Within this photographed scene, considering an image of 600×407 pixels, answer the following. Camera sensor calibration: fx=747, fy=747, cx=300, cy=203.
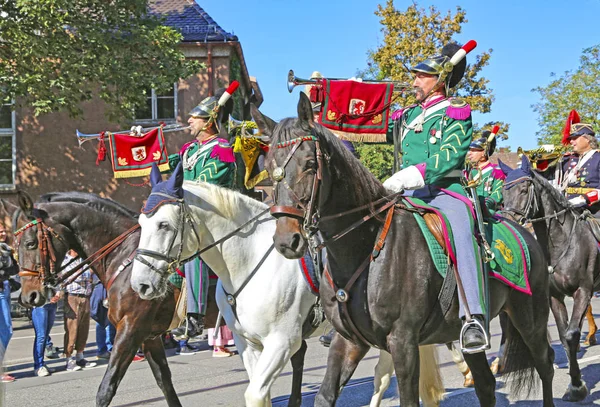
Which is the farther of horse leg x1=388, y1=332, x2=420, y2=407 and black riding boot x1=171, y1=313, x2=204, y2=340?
black riding boot x1=171, y1=313, x2=204, y2=340

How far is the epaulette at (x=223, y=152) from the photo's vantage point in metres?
7.32

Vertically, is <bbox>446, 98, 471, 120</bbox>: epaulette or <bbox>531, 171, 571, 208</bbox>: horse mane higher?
<bbox>446, 98, 471, 120</bbox>: epaulette

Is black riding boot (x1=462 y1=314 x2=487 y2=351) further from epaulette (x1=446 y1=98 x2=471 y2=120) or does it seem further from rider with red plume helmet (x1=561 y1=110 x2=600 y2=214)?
rider with red plume helmet (x1=561 y1=110 x2=600 y2=214)

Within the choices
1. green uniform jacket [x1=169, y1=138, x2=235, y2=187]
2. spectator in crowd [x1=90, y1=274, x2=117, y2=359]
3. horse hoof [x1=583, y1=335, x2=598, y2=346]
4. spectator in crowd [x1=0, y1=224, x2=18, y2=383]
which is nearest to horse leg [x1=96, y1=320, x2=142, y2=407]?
green uniform jacket [x1=169, y1=138, x2=235, y2=187]

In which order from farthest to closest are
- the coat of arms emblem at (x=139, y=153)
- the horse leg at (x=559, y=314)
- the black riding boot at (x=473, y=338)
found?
the horse leg at (x=559, y=314)
the coat of arms emblem at (x=139, y=153)
the black riding boot at (x=473, y=338)

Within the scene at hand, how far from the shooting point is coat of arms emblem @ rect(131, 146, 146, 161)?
930 centimetres

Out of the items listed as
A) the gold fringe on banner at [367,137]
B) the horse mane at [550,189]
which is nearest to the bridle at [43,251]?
the gold fringe on banner at [367,137]

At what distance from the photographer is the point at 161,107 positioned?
25.8m

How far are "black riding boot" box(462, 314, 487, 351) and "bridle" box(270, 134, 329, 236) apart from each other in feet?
4.72

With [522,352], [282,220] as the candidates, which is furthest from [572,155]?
[282,220]

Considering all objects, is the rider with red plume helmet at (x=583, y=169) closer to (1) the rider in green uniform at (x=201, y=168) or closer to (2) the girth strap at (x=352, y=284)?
(1) the rider in green uniform at (x=201, y=168)

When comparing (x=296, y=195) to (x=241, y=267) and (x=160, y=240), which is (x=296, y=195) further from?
(x=241, y=267)

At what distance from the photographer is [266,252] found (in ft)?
21.2

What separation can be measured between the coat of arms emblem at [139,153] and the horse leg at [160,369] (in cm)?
271
